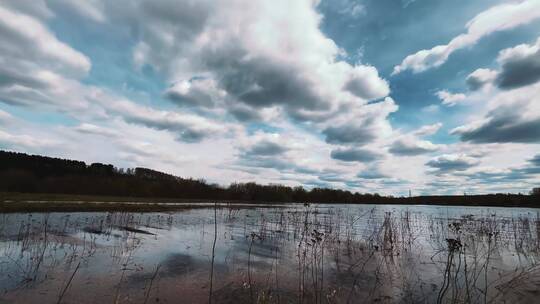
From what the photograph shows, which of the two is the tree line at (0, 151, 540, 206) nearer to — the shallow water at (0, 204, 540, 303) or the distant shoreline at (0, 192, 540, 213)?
the distant shoreline at (0, 192, 540, 213)

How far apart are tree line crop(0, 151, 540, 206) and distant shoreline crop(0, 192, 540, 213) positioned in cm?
112

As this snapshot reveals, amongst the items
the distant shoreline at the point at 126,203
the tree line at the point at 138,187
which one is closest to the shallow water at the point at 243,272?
the distant shoreline at the point at 126,203

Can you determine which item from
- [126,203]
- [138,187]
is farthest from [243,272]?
[138,187]

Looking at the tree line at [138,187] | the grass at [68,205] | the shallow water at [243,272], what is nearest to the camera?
the shallow water at [243,272]

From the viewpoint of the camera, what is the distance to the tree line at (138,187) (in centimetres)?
8462

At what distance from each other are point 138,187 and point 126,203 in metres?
57.5

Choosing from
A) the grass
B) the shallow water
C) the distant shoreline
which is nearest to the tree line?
the distant shoreline

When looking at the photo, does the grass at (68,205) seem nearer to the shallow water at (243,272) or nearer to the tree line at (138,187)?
the shallow water at (243,272)

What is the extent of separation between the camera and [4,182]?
75938mm

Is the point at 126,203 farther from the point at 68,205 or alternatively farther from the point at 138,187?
the point at 138,187

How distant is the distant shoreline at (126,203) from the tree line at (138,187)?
3.66ft

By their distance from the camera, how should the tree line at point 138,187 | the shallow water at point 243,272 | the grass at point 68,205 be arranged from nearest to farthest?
the shallow water at point 243,272 < the grass at point 68,205 < the tree line at point 138,187

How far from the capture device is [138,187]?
319 ft

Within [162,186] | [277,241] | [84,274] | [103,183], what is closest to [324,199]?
[162,186]
